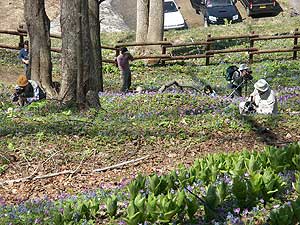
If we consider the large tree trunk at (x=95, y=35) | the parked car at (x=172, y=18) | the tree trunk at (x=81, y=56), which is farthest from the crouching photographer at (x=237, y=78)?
the parked car at (x=172, y=18)

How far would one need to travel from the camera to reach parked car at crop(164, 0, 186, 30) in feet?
104

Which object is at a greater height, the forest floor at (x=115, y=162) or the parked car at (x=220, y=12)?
the parked car at (x=220, y=12)

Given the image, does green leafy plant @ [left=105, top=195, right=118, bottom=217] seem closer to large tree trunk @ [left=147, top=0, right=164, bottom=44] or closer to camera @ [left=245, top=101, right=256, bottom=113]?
camera @ [left=245, top=101, right=256, bottom=113]

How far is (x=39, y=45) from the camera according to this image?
1489 centimetres

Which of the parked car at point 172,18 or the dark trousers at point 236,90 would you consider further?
the parked car at point 172,18

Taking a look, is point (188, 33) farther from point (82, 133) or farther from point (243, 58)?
point (82, 133)

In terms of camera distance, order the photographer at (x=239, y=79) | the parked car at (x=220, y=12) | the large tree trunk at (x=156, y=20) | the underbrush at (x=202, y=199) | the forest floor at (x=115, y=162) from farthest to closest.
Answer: the parked car at (x=220, y=12) < the large tree trunk at (x=156, y=20) < the photographer at (x=239, y=79) < the forest floor at (x=115, y=162) < the underbrush at (x=202, y=199)

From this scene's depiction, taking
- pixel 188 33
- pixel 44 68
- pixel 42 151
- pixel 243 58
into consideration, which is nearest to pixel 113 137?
pixel 42 151

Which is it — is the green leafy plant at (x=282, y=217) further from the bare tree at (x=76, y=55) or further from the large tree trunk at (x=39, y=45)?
the large tree trunk at (x=39, y=45)

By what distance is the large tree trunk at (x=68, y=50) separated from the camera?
448 inches

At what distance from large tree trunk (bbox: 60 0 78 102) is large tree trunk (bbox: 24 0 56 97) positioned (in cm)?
293

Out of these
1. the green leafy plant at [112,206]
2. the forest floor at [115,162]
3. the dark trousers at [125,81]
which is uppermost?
the green leafy plant at [112,206]

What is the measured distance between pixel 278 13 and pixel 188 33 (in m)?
8.00

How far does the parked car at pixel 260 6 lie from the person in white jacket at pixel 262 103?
73.8 ft
